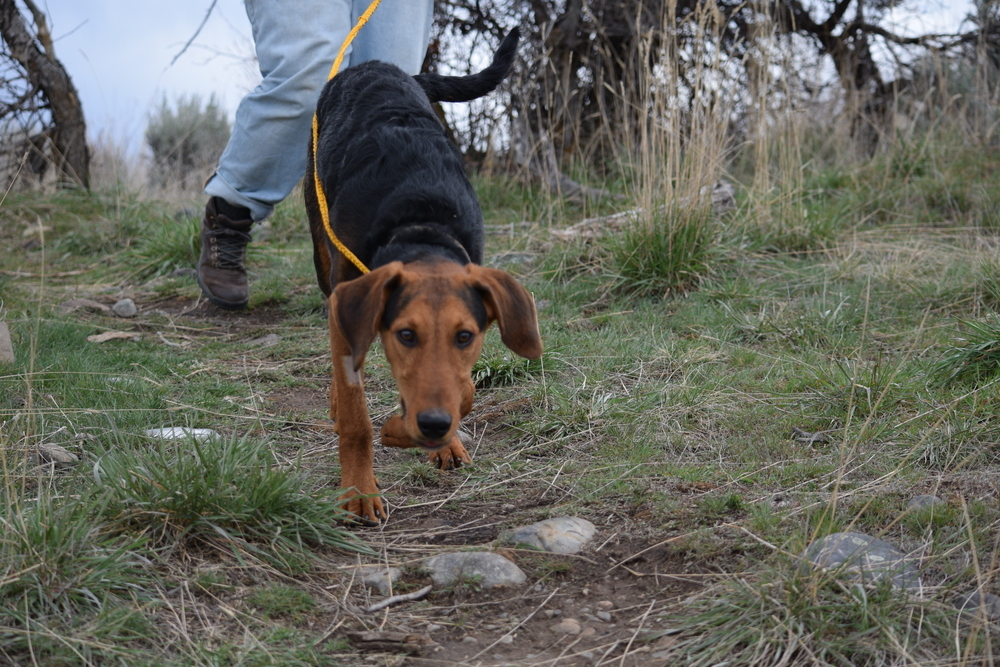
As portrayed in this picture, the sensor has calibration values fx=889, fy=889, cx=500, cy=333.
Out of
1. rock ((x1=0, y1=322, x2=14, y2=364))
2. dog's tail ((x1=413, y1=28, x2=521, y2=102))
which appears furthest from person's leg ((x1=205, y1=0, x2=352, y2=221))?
rock ((x1=0, y1=322, x2=14, y2=364))

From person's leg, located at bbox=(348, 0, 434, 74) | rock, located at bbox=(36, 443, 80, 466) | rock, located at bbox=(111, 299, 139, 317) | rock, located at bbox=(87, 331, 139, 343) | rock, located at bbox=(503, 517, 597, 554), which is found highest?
person's leg, located at bbox=(348, 0, 434, 74)

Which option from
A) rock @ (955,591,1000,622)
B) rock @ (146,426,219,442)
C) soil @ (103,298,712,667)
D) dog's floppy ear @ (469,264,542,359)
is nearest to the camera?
rock @ (955,591,1000,622)

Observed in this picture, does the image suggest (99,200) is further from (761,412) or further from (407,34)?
(761,412)

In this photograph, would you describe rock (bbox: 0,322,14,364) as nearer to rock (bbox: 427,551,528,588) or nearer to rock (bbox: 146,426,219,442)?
rock (bbox: 146,426,219,442)

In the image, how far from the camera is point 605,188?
7.06m

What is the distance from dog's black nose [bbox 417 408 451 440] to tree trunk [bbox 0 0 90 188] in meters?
A: 6.90

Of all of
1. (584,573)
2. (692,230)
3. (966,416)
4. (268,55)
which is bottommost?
(584,573)

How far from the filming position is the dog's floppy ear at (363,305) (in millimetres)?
2355

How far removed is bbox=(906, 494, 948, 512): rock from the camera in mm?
2266

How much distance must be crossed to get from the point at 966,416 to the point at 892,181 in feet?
14.4

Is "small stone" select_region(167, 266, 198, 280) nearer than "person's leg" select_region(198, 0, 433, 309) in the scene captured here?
No

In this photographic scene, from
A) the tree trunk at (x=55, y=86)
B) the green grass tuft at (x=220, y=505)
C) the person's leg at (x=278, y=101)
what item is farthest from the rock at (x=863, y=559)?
the tree trunk at (x=55, y=86)

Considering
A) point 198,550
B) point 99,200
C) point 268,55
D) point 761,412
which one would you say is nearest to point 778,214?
point 761,412

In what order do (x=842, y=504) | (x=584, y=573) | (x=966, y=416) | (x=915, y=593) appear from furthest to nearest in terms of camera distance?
(x=966, y=416), (x=842, y=504), (x=584, y=573), (x=915, y=593)
